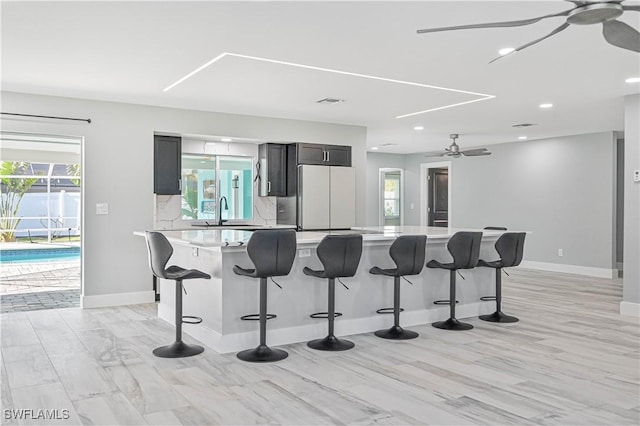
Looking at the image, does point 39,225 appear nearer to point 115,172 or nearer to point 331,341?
point 115,172

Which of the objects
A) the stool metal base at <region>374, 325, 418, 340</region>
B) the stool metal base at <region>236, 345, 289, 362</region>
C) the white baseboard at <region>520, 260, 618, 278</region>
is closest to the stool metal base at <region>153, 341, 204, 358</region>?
the stool metal base at <region>236, 345, 289, 362</region>

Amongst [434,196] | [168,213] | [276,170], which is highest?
[276,170]

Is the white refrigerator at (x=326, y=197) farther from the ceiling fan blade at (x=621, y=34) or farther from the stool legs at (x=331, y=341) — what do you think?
the ceiling fan blade at (x=621, y=34)

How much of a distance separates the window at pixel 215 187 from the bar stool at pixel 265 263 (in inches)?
128

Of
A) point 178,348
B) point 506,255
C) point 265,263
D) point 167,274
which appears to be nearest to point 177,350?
point 178,348

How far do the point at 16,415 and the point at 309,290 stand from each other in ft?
7.90

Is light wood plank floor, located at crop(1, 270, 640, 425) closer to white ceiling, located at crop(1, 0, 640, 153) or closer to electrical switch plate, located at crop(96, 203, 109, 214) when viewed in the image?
electrical switch plate, located at crop(96, 203, 109, 214)

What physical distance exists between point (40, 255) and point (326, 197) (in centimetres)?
763

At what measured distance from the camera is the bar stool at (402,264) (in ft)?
15.2

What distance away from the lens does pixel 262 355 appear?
4.09m

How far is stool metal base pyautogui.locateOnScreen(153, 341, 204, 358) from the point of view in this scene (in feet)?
13.5

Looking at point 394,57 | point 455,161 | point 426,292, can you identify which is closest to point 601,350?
point 426,292

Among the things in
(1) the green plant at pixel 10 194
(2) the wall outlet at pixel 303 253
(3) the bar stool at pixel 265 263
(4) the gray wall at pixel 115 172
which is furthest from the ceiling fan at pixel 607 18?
(1) the green plant at pixel 10 194

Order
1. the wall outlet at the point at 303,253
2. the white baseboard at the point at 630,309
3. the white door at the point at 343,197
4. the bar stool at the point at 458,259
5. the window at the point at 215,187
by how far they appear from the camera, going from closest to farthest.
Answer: the wall outlet at the point at 303,253 → the bar stool at the point at 458,259 → the white baseboard at the point at 630,309 → the window at the point at 215,187 → the white door at the point at 343,197
